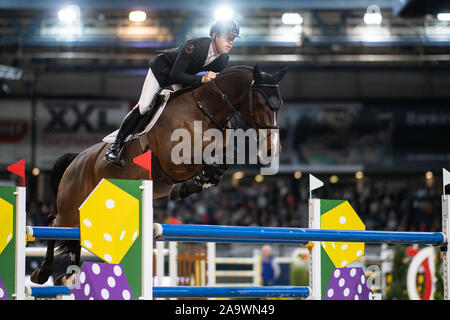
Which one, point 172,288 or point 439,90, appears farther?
point 439,90

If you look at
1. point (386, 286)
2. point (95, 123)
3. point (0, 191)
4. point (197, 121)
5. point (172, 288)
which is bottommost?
point (386, 286)

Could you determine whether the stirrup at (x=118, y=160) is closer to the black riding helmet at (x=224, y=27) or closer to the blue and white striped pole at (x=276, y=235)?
the black riding helmet at (x=224, y=27)

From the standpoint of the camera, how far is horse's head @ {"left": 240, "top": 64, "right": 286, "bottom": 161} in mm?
3656

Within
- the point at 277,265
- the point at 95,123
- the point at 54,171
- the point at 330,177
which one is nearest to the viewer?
the point at 54,171

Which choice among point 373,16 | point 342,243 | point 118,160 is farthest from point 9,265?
point 373,16

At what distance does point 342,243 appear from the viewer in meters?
3.39

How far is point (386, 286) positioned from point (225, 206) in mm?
8038

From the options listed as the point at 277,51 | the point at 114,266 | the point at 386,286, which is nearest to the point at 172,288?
the point at 114,266

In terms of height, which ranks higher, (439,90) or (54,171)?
(439,90)

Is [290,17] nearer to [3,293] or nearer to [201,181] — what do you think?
[201,181]

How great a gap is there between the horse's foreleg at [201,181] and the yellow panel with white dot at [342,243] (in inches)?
27.4

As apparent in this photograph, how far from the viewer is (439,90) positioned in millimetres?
15539
